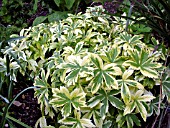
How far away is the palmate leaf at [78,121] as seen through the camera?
1.76m

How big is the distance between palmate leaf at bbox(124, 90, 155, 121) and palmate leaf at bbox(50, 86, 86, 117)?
262mm

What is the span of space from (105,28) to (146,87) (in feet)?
2.06

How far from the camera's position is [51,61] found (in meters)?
2.05

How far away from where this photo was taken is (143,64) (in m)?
1.87

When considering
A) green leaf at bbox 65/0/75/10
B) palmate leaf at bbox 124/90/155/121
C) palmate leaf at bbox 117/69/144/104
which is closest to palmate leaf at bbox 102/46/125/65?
palmate leaf at bbox 117/69/144/104

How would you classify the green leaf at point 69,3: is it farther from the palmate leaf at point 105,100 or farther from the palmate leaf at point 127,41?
the palmate leaf at point 105,100

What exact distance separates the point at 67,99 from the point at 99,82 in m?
0.21

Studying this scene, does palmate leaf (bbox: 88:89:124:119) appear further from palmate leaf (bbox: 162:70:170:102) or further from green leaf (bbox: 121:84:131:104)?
palmate leaf (bbox: 162:70:170:102)

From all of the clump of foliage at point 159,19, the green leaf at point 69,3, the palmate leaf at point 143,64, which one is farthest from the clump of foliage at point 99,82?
the green leaf at point 69,3

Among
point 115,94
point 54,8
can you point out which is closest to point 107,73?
point 115,94

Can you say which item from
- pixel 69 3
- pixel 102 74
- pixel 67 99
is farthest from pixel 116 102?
pixel 69 3

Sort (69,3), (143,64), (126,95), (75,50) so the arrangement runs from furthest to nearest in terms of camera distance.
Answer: (69,3) → (75,50) → (143,64) → (126,95)

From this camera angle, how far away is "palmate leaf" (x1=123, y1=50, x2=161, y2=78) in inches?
72.1

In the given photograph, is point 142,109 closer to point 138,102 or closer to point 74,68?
point 138,102
